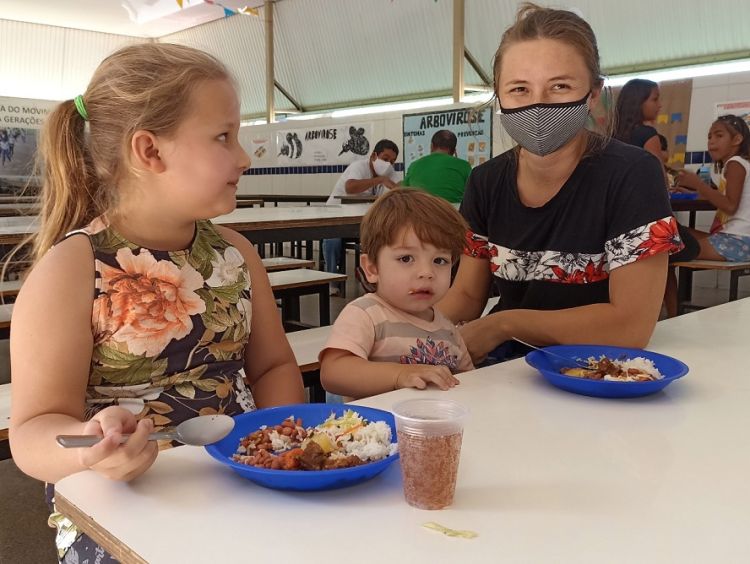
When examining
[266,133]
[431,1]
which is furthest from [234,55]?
[431,1]

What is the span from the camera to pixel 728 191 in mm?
5418

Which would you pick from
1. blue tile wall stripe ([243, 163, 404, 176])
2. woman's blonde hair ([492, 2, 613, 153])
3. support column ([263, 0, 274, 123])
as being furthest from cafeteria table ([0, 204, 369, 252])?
support column ([263, 0, 274, 123])

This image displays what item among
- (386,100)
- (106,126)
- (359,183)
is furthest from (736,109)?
(106,126)

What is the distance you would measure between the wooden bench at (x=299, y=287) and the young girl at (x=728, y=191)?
2759 mm

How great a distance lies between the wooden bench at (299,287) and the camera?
157 inches

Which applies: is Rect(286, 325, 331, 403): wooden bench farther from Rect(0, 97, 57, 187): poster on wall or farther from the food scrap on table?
Rect(0, 97, 57, 187): poster on wall

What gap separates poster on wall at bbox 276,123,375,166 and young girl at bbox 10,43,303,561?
8776 mm

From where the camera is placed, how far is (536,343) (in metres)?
1.61

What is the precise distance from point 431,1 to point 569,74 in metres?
7.82

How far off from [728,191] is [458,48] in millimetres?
4047

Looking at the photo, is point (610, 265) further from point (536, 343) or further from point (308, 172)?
point (308, 172)

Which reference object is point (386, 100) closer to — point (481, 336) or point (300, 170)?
point (300, 170)

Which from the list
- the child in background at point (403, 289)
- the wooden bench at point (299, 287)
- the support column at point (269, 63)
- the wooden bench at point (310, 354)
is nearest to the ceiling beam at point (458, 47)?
the support column at point (269, 63)

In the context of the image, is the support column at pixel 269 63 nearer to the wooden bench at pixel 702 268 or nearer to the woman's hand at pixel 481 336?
the wooden bench at pixel 702 268
